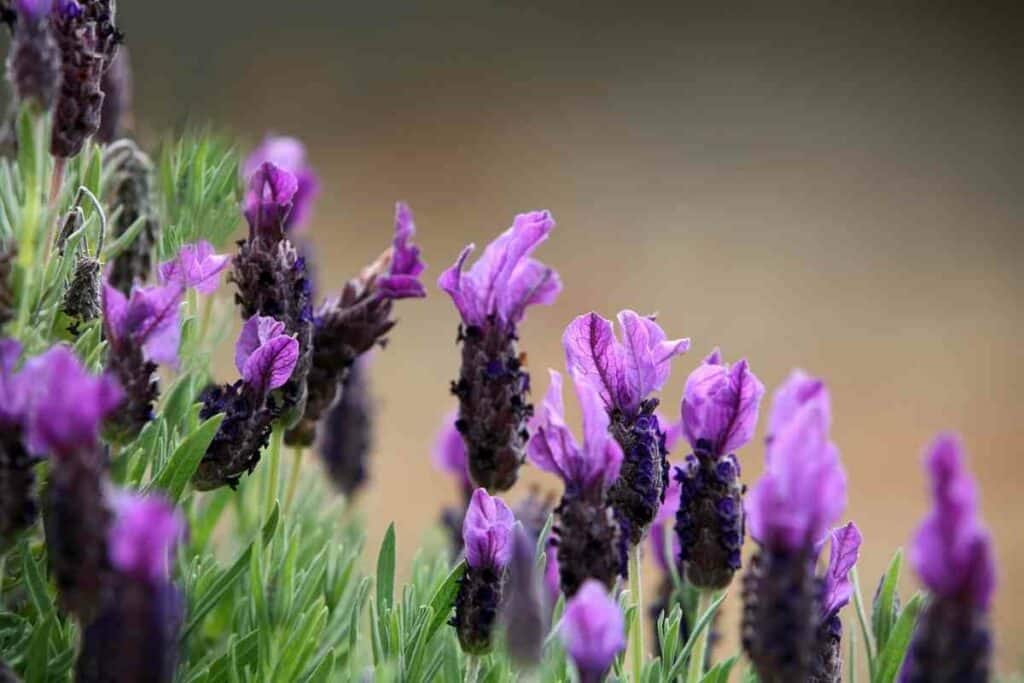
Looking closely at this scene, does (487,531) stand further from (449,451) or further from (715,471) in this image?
(449,451)

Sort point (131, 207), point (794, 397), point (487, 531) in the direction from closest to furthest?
point (794, 397), point (487, 531), point (131, 207)

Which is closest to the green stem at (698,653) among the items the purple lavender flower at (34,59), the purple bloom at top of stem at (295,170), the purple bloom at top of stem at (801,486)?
the purple bloom at top of stem at (801,486)

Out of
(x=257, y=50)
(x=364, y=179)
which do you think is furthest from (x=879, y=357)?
(x=257, y=50)

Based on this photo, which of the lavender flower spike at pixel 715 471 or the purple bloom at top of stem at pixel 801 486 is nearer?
the purple bloom at top of stem at pixel 801 486

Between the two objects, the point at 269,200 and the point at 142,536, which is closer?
the point at 142,536

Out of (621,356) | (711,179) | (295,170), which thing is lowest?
(621,356)

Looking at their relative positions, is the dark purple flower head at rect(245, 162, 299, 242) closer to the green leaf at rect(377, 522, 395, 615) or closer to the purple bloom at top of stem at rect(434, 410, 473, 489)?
the green leaf at rect(377, 522, 395, 615)

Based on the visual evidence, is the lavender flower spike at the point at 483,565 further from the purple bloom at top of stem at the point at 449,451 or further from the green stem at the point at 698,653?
the purple bloom at top of stem at the point at 449,451

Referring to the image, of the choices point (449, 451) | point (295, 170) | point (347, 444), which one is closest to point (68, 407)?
point (295, 170)
